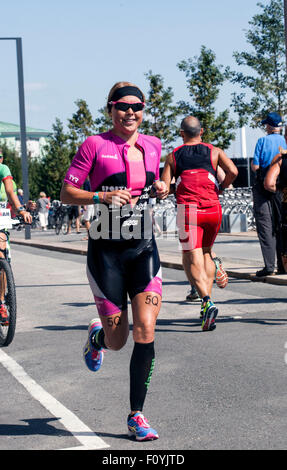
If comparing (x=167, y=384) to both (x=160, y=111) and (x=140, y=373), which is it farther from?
(x=160, y=111)

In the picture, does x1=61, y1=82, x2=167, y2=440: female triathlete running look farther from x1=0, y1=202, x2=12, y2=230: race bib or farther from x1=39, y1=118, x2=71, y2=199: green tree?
x1=39, y1=118, x2=71, y2=199: green tree

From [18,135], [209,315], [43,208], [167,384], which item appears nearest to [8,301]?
[209,315]

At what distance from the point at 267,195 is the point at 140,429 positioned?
283 inches

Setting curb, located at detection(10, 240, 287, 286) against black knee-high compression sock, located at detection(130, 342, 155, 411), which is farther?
curb, located at detection(10, 240, 287, 286)

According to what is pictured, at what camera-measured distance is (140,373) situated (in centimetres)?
423

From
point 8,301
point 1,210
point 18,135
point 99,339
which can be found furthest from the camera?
point 18,135

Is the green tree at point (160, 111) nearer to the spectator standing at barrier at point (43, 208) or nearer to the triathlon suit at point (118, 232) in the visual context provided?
the spectator standing at barrier at point (43, 208)

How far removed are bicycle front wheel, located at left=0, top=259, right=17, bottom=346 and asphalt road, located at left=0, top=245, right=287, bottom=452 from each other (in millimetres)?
162

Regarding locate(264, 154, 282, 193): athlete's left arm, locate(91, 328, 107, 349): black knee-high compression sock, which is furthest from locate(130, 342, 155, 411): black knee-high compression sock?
locate(264, 154, 282, 193): athlete's left arm

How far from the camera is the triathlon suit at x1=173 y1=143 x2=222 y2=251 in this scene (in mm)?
7629

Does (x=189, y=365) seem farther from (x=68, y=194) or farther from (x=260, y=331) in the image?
(x=68, y=194)

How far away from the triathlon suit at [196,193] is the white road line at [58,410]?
7.37 feet

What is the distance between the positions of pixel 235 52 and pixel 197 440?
31240 millimetres

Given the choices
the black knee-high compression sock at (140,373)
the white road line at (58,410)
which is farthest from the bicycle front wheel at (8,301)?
the black knee-high compression sock at (140,373)
